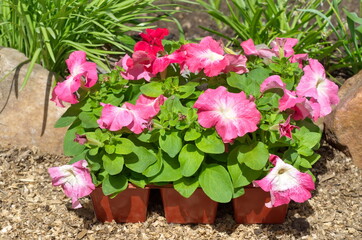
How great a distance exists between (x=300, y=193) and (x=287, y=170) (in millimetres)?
99

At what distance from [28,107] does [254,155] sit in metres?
1.35

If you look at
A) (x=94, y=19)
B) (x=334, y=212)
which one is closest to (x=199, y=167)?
(x=334, y=212)

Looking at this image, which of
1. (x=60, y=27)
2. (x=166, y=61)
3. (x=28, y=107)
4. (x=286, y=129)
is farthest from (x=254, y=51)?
(x=28, y=107)

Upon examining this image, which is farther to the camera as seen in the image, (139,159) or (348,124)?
(348,124)

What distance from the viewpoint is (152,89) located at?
260 cm

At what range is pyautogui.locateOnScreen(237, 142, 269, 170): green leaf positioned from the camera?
2391 millimetres

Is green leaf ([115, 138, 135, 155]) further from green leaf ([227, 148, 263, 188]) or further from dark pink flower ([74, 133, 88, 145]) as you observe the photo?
green leaf ([227, 148, 263, 188])

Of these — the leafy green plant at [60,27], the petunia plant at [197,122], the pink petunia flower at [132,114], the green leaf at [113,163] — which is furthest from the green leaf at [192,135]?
the leafy green plant at [60,27]

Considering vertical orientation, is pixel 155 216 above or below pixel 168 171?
below

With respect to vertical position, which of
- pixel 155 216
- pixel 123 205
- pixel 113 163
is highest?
pixel 113 163

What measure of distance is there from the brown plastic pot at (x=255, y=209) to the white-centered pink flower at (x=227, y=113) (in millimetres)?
384

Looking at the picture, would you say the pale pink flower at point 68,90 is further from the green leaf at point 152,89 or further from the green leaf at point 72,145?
the green leaf at point 152,89

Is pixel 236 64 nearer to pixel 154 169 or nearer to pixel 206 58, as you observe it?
pixel 206 58

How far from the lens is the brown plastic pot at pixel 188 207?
265 cm
